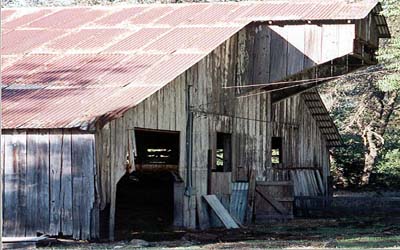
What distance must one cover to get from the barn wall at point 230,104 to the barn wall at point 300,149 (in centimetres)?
129

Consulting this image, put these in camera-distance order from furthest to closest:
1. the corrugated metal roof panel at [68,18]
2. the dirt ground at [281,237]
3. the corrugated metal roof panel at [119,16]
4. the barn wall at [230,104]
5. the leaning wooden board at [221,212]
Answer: the corrugated metal roof panel at [68,18]
the corrugated metal roof panel at [119,16]
the leaning wooden board at [221,212]
the barn wall at [230,104]
the dirt ground at [281,237]

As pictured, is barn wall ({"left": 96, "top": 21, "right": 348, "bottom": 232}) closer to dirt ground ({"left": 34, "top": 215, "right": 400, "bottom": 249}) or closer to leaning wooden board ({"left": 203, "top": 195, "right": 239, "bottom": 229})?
leaning wooden board ({"left": 203, "top": 195, "right": 239, "bottom": 229})

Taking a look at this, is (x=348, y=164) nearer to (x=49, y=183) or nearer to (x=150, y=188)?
(x=150, y=188)

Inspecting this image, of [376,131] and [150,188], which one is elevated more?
[376,131]

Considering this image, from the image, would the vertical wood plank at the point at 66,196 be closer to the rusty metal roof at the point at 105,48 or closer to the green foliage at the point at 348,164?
the rusty metal roof at the point at 105,48

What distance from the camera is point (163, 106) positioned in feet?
57.5

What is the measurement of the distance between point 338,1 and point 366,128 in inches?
615

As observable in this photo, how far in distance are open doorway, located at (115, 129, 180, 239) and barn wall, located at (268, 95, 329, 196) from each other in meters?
3.36

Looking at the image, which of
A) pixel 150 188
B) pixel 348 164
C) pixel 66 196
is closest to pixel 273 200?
pixel 150 188

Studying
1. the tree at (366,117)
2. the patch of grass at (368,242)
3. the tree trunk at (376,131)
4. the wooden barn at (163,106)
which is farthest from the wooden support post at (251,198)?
the tree trunk at (376,131)

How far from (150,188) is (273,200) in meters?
4.10

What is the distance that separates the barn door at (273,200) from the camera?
898 inches

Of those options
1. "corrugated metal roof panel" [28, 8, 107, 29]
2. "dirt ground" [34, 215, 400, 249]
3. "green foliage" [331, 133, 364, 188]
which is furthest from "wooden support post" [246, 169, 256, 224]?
"green foliage" [331, 133, 364, 188]

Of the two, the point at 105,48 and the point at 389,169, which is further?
the point at 389,169
